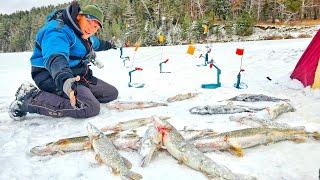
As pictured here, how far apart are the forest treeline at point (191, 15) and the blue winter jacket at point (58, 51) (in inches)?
1539

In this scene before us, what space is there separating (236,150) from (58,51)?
2.69 metres

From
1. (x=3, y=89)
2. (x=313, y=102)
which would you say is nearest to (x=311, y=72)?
(x=313, y=102)

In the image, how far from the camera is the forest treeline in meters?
49.1

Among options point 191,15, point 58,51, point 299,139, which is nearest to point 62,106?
point 58,51

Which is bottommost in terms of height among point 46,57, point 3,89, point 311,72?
point 3,89

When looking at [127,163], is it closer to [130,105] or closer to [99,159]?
[99,159]

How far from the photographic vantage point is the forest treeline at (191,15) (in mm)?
49125

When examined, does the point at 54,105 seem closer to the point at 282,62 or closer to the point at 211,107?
the point at 211,107

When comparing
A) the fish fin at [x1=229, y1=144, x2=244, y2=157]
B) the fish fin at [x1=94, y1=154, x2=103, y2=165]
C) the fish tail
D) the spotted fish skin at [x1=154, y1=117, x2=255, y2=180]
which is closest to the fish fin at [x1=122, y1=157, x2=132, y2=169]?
the fish fin at [x1=94, y1=154, x2=103, y2=165]

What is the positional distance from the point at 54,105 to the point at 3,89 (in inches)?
170

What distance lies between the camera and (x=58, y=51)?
5051 millimetres

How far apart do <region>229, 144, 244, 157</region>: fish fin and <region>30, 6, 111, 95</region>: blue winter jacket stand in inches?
85.5

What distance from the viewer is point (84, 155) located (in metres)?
3.96

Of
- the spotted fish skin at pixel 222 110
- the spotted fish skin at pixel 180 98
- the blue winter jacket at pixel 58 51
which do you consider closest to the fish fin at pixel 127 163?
the blue winter jacket at pixel 58 51
